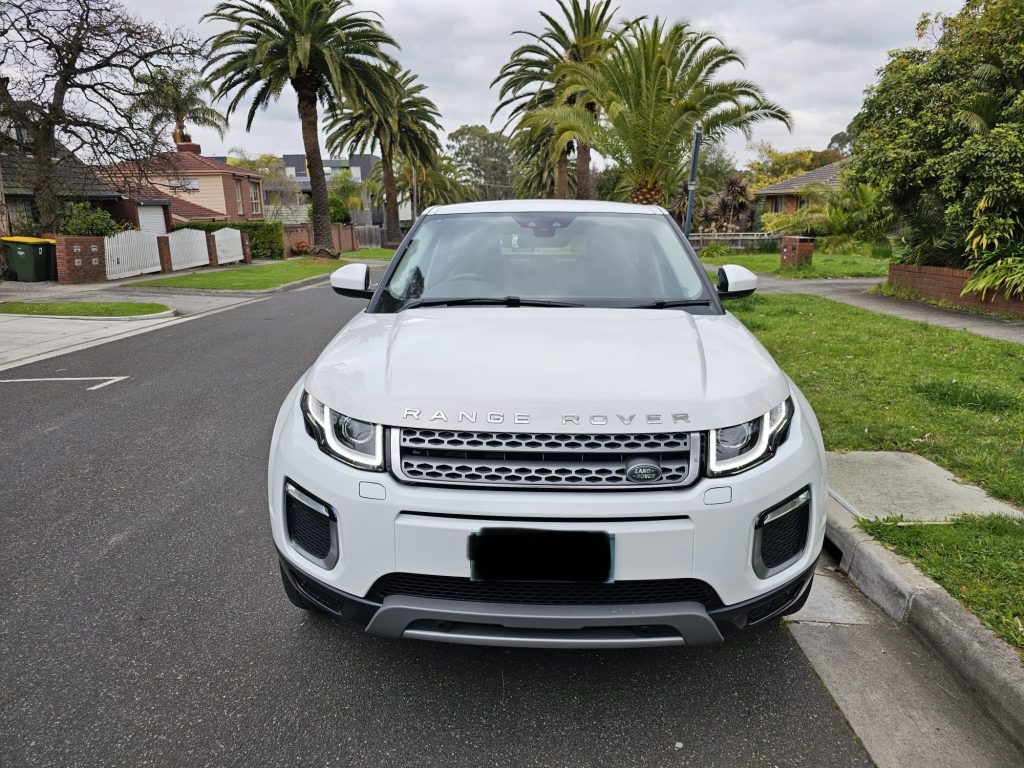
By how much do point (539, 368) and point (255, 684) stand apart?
149cm

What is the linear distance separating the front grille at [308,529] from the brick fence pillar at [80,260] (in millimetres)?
18453

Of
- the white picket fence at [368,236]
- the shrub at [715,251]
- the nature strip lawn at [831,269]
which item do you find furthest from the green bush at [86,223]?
the white picket fence at [368,236]

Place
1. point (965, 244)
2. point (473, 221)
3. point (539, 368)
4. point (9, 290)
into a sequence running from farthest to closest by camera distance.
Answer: point (9, 290) < point (965, 244) < point (473, 221) < point (539, 368)

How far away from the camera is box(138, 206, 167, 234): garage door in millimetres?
31484

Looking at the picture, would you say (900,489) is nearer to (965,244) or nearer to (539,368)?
(539,368)

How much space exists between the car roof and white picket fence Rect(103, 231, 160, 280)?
59.4 ft

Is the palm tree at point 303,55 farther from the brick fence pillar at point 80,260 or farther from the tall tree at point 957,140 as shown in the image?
the tall tree at point 957,140

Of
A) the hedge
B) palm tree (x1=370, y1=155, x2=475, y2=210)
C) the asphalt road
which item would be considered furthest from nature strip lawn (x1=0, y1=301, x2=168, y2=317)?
palm tree (x1=370, y1=155, x2=475, y2=210)

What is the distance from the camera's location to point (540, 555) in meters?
2.12

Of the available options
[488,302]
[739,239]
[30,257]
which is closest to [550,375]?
[488,302]

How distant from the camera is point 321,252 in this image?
2978 cm

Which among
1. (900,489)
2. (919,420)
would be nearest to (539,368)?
(900,489)

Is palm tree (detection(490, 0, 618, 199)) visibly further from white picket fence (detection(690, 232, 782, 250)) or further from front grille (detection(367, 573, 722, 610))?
front grille (detection(367, 573, 722, 610))

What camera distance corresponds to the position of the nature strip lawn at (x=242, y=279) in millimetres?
18031
